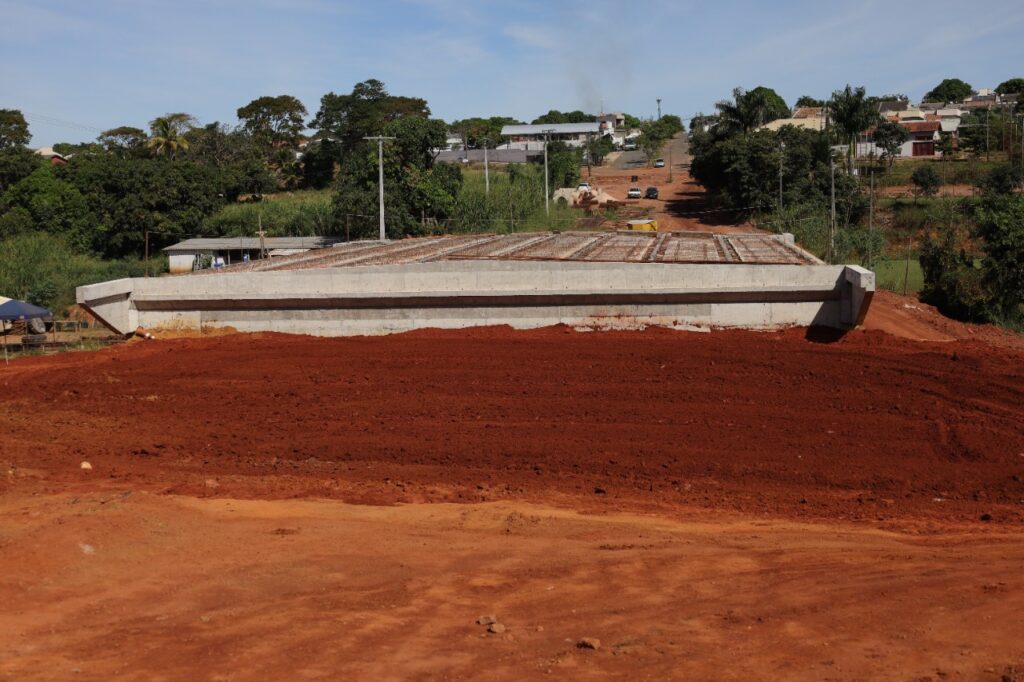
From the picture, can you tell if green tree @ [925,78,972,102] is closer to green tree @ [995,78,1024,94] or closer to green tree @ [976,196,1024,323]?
green tree @ [995,78,1024,94]

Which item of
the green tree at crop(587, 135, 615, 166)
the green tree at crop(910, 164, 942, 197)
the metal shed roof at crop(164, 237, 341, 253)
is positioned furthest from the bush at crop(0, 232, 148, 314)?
the green tree at crop(587, 135, 615, 166)

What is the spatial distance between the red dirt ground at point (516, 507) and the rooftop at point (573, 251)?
305 inches

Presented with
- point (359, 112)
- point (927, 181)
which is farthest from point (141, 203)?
point (927, 181)

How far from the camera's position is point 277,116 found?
9881cm

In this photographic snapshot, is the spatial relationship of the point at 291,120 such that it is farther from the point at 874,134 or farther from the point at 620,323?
the point at 620,323

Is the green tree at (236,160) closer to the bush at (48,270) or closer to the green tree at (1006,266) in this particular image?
the bush at (48,270)

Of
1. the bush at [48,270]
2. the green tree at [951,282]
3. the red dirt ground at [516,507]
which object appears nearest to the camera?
the red dirt ground at [516,507]

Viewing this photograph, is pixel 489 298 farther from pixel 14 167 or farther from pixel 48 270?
pixel 14 167

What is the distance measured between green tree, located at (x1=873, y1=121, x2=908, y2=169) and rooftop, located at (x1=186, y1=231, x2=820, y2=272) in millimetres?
49666

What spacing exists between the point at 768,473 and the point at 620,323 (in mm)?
6431

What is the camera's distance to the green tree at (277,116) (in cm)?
9750

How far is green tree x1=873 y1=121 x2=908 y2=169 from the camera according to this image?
81.2 metres

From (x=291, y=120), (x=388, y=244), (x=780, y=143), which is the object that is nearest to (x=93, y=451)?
(x=388, y=244)

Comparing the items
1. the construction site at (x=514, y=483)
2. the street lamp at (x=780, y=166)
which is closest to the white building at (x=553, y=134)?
the street lamp at (x=780, y=166)
